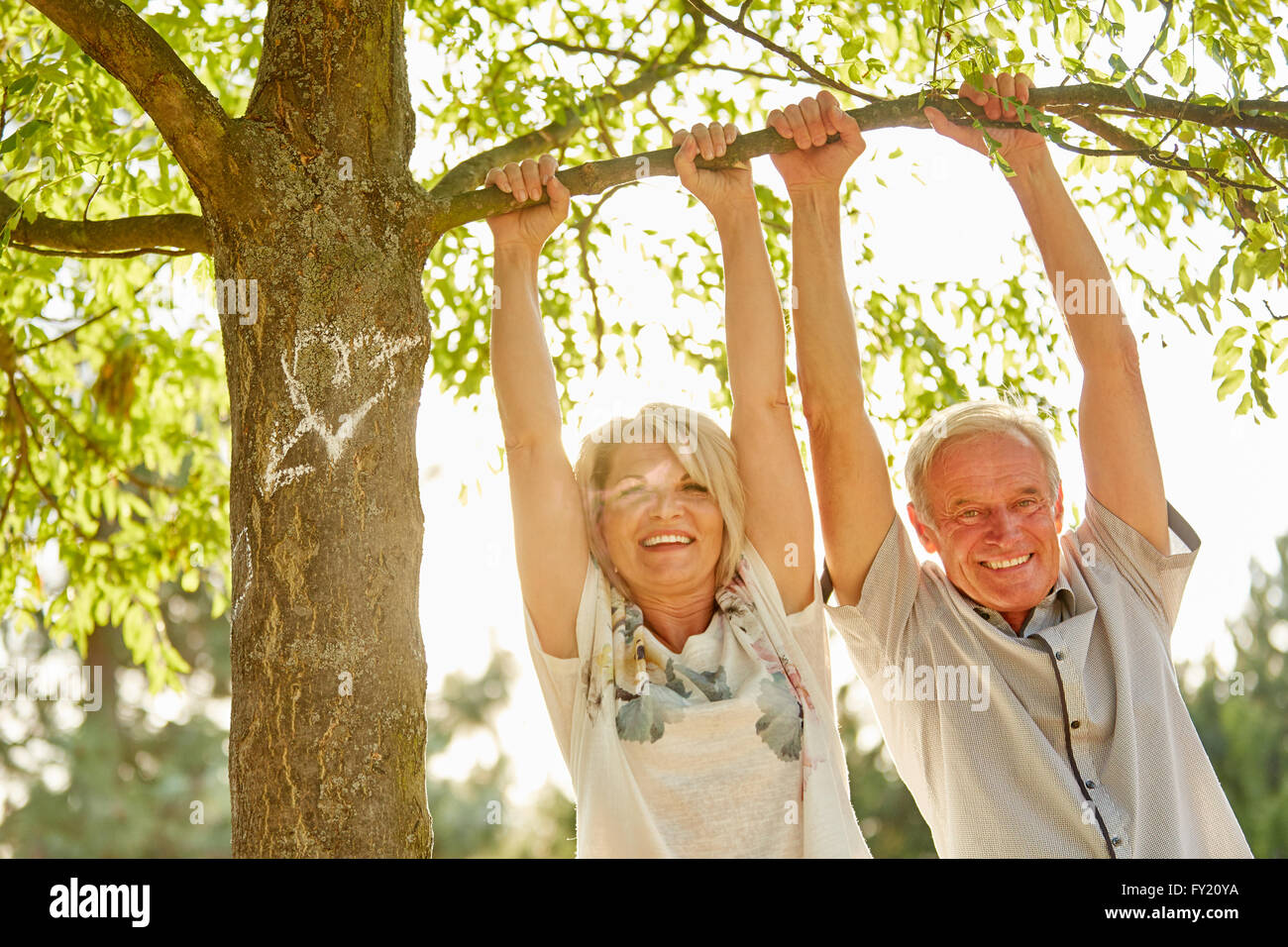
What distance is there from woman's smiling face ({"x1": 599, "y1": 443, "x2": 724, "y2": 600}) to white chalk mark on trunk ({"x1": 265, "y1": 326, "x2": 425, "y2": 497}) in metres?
0.61

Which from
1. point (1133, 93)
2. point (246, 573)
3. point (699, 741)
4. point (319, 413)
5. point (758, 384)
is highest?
point (1133, 93)

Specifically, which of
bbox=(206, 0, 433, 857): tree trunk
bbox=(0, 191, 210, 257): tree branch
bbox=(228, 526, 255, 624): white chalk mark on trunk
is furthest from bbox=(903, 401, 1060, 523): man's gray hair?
bbox=(0, 191, 210, 257): tree branch

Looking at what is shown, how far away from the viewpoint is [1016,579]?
9.93 ft

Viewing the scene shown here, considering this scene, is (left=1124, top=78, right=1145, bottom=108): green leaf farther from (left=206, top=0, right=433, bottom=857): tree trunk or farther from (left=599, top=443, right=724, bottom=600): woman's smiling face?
(left=206, top=0, right=433, bottom=857): tree trunk

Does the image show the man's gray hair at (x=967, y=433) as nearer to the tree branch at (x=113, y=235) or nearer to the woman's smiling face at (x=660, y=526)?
the woman's smiling face at (x=660, y=526)

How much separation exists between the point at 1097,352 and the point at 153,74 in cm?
236

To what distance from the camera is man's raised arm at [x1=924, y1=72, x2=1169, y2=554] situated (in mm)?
3109

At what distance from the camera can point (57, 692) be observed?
4906mm

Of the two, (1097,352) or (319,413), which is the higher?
(1097,352)

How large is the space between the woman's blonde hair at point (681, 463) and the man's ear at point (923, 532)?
0.60 meters

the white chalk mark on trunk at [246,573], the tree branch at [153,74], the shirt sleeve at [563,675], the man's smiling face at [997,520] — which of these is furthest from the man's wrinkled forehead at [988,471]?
the tree branch at [153,74]

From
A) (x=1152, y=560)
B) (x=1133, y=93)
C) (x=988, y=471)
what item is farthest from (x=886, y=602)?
(x=1133, y=93)

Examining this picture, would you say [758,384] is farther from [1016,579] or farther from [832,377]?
[1016,579]

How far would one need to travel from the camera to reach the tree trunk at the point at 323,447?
7.93 feet
